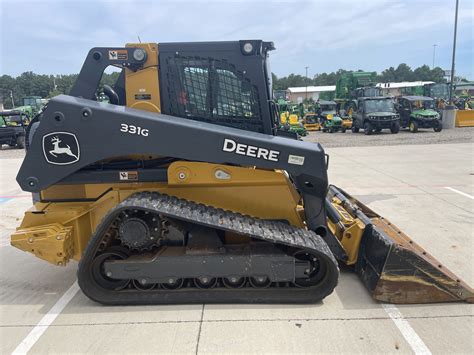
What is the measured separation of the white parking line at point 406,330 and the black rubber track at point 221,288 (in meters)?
0.53

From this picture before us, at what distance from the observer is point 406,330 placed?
308cm

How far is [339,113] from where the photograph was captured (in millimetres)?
27984

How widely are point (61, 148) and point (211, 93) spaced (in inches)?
60.7

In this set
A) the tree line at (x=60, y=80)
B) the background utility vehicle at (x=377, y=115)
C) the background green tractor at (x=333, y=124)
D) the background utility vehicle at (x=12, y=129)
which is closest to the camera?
the background utility vehicle at (x=12, y=129)

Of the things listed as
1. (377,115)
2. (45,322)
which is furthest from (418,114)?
(45,322)

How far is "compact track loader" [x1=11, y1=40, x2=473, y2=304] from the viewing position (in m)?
3.41

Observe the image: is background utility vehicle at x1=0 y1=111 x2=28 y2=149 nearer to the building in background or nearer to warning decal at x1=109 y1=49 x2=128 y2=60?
warning decal at x1=109 y1=49 x2=128 y2=60

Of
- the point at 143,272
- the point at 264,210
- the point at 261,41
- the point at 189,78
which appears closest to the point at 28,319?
the point at 143,272

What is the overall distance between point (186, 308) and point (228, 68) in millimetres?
2377

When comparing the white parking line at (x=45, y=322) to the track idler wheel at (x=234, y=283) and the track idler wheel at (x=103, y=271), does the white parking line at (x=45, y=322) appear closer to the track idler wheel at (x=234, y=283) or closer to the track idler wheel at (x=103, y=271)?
the track idler wheel at (x=103, y=271)

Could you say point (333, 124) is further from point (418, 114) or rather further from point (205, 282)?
point (205, 282)

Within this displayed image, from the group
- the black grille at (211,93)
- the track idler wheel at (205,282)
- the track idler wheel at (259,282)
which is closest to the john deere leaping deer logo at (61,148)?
the black grille at (211,93)

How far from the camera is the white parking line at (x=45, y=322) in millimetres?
2997

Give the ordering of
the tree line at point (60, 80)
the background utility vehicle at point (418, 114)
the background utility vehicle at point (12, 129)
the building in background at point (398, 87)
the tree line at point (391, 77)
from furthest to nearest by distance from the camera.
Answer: the tree line at point (391, 77) < the tree line at point (60, 80) < the building in background at point (398, 87) < the background utility vehicle at point (418, 114) < the background utility vehicle at point (12, 129)
